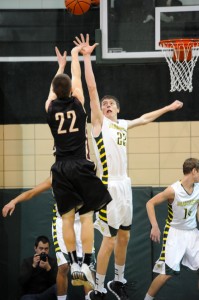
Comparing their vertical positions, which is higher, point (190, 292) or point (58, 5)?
point (58, 5)

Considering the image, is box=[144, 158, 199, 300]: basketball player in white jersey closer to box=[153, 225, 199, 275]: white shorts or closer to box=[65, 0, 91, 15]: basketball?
box=[153, 225, 199, 275]: white shorts

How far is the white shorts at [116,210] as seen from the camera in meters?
Answer: 10.1

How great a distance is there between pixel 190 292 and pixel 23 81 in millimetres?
4544

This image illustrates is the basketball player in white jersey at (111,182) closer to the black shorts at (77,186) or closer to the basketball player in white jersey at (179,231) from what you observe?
the basketball player in white jersey at (179,231)

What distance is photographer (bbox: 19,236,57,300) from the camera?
11.9 meters

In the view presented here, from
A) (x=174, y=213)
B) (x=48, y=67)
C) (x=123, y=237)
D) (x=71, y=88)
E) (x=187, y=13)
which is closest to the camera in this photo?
(x=71, y=88)

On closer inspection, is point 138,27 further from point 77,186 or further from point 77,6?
point 77,186

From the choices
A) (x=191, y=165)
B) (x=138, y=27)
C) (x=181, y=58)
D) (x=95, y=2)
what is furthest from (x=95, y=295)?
(x=95, y=2)

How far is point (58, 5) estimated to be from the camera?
13.3 m

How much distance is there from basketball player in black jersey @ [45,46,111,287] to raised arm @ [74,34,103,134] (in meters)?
0.62

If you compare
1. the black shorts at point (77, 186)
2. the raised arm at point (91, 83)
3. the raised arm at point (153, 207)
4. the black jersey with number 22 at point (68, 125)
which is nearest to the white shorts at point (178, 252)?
the raised arm at point (153, 207)

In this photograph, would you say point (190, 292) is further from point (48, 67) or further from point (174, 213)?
point (48, 67)

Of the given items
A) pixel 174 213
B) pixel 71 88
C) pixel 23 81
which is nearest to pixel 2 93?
pixel 23 81

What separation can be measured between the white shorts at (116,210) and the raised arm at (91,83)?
31.6 inches
